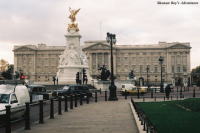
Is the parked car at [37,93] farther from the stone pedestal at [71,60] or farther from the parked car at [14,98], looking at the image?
the stone pedestal at [71,60]

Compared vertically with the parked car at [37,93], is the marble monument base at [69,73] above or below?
above

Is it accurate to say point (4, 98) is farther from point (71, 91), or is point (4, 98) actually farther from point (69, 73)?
point (69, 73)

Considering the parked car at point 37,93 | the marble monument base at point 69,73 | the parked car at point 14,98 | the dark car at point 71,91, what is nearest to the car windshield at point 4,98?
the parked car at point 14,98

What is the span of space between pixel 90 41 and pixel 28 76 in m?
30.6

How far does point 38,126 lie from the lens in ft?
53.3

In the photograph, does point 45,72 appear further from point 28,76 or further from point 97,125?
point 97,125

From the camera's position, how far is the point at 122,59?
178625mm

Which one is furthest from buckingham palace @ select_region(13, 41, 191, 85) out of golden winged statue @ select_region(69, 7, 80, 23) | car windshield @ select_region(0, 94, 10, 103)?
car windshield @ select_region(0, 94, 10, 103)

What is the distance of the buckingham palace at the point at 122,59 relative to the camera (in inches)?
6796

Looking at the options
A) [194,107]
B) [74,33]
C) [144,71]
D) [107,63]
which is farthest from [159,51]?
[194,107]

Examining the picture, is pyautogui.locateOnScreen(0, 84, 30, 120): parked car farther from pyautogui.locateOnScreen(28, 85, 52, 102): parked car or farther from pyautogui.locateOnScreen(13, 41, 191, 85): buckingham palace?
pyautogui.locateOnScreen(13, 41, 191, 85): buckingham palace

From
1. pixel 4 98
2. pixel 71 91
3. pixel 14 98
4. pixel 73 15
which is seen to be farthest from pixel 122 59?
pixel 4 98

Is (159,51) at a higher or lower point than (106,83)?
higher

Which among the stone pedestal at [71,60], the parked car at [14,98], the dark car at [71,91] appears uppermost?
the stone pedestal at [71,60]
